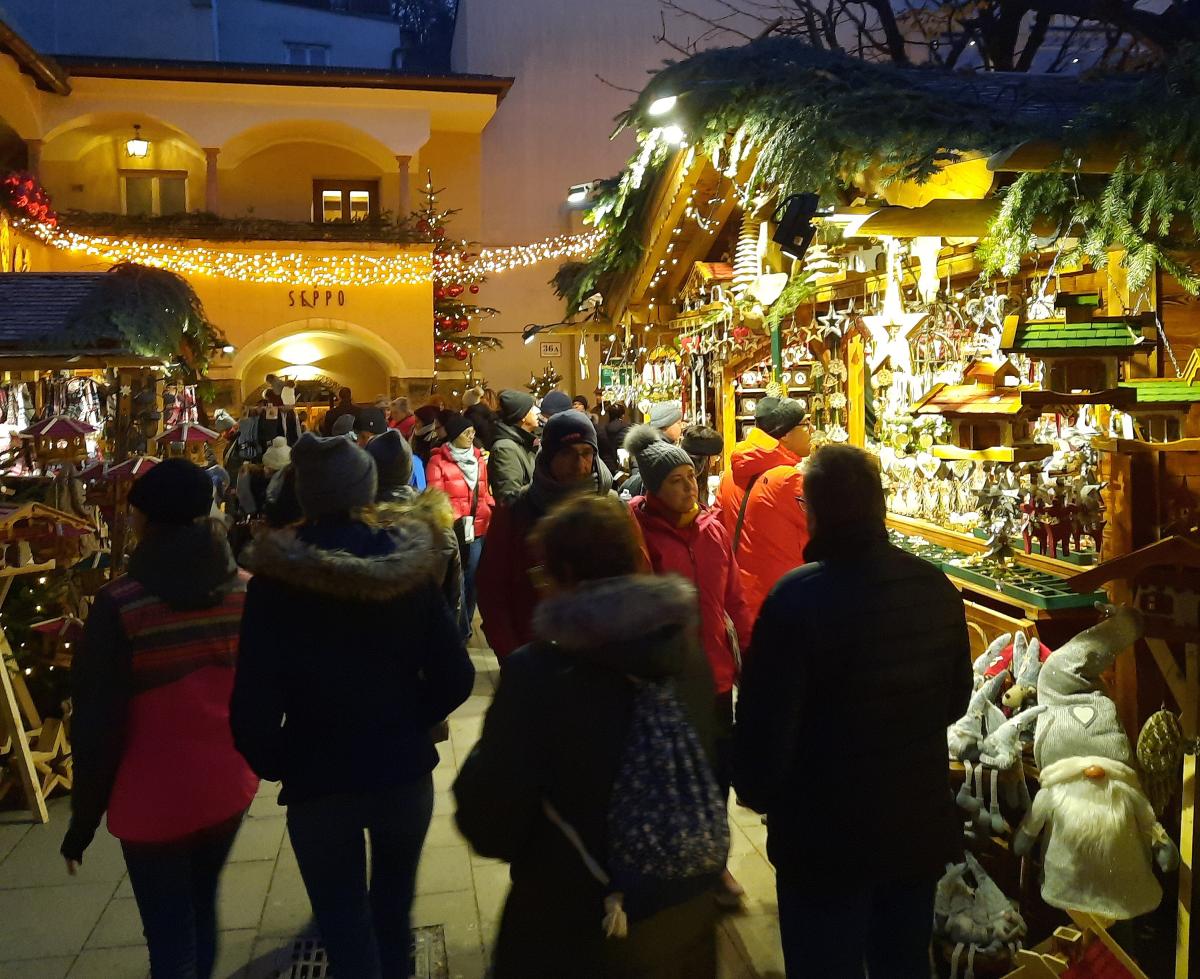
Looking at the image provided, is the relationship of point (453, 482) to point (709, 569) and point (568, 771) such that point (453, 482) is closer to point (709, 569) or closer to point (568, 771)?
point (709, 569)

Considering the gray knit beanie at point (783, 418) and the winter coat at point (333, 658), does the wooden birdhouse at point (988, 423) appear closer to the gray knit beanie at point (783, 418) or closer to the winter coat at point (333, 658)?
the gray knit beanie at point (783, 418)

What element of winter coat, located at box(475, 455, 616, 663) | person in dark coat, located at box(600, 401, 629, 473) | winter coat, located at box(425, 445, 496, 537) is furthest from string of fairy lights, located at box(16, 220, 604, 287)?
winter coat, located at box(475, 455, 616, 663)

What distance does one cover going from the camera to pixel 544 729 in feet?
6.23

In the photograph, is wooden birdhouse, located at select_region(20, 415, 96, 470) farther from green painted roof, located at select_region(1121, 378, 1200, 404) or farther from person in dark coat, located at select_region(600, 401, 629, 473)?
green painted roof, located at select_region(1121, 378, 1200, 404)

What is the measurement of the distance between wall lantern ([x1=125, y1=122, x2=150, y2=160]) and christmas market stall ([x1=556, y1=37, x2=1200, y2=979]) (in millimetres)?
15349

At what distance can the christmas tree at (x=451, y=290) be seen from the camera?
18.7 meters

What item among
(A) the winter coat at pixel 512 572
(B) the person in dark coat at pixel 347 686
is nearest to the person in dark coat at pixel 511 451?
(A) the winter coat at pixel 512 572

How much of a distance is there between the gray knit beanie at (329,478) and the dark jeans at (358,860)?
73 centimetres

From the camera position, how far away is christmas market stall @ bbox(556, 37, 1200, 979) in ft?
11.2

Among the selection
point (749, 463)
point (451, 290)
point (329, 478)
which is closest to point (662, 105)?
point (749, 463)

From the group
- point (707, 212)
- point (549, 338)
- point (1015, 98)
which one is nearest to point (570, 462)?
point (1015, 98)

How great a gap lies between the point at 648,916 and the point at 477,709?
4.77m

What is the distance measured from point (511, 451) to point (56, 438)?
2848 millimetres

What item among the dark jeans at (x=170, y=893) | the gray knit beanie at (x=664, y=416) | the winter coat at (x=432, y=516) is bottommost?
the dark jeans at (x=170, y=893)
